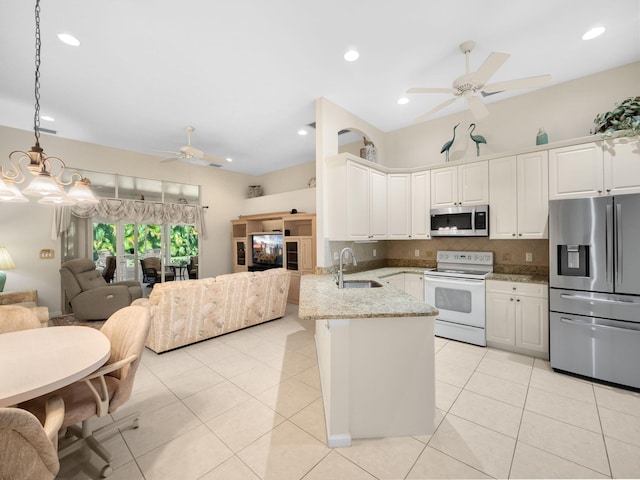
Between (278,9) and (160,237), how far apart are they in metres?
5.55

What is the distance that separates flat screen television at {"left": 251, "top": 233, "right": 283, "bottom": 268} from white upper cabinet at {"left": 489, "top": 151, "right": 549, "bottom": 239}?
13.8ft

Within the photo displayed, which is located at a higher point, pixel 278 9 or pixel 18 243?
pixel 278 9

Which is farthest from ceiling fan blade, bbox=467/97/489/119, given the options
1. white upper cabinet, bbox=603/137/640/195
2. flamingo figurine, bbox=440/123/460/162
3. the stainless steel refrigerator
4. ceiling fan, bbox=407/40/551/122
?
white upper cabinet, bbox=603/137/640/195

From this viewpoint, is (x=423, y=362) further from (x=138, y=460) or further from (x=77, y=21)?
(x=77, y=21)

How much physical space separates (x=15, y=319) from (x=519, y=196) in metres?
5.16

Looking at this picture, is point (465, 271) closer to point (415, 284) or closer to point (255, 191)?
point (415, 284)

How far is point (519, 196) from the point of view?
3.28 m

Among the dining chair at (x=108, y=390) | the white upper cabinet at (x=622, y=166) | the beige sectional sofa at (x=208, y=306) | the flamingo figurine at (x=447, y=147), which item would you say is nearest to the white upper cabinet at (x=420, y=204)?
the flamingo figurine at (x=447, y=147)

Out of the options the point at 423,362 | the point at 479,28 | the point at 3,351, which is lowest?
the point at 423,362

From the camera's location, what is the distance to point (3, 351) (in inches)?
60.9

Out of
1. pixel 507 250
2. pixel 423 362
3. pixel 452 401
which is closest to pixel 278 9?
pixel 423 362

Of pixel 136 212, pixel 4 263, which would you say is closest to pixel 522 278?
pixel 136 212

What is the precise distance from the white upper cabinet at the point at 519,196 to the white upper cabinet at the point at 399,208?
3.61ft

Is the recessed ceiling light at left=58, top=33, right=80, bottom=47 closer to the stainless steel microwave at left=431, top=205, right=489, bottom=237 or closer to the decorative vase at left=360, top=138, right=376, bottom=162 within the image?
the decorative vase at left=360, top=138, right=376, bottom=162
